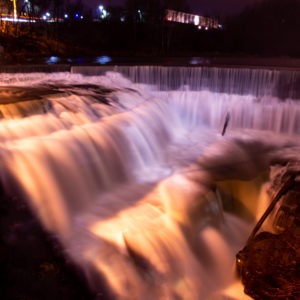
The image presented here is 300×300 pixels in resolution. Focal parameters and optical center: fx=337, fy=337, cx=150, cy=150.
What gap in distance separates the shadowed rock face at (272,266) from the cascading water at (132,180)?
0.79 ft

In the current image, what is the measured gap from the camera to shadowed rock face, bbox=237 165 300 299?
3611 mm

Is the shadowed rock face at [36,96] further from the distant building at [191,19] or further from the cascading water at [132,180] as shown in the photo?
the distant building at [191,19]

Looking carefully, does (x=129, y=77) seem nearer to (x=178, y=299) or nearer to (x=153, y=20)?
(x=178, y=299)

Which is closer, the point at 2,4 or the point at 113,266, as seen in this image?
the point at 113,266

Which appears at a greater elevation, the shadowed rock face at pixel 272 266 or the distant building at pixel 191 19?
the distant building at pixel 191 19

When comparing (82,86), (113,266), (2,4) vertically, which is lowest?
(113,266)

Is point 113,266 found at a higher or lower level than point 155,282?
higher

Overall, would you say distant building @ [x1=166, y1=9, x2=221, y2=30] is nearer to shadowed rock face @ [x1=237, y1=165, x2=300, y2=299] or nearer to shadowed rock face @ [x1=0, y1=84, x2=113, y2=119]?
shadowed rock face @ [x1=0, y1=84, x2=113, y2=119]

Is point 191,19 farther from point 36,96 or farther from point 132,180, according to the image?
A: point 132,180

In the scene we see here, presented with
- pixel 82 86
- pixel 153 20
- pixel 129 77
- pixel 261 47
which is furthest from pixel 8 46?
pixel 261 47

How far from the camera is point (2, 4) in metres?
25.4

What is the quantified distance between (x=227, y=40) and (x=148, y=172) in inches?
1001

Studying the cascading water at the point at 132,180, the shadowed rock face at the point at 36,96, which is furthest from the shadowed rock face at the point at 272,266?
the shadowed rock face at the point at 36,96

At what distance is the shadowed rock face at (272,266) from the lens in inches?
142
